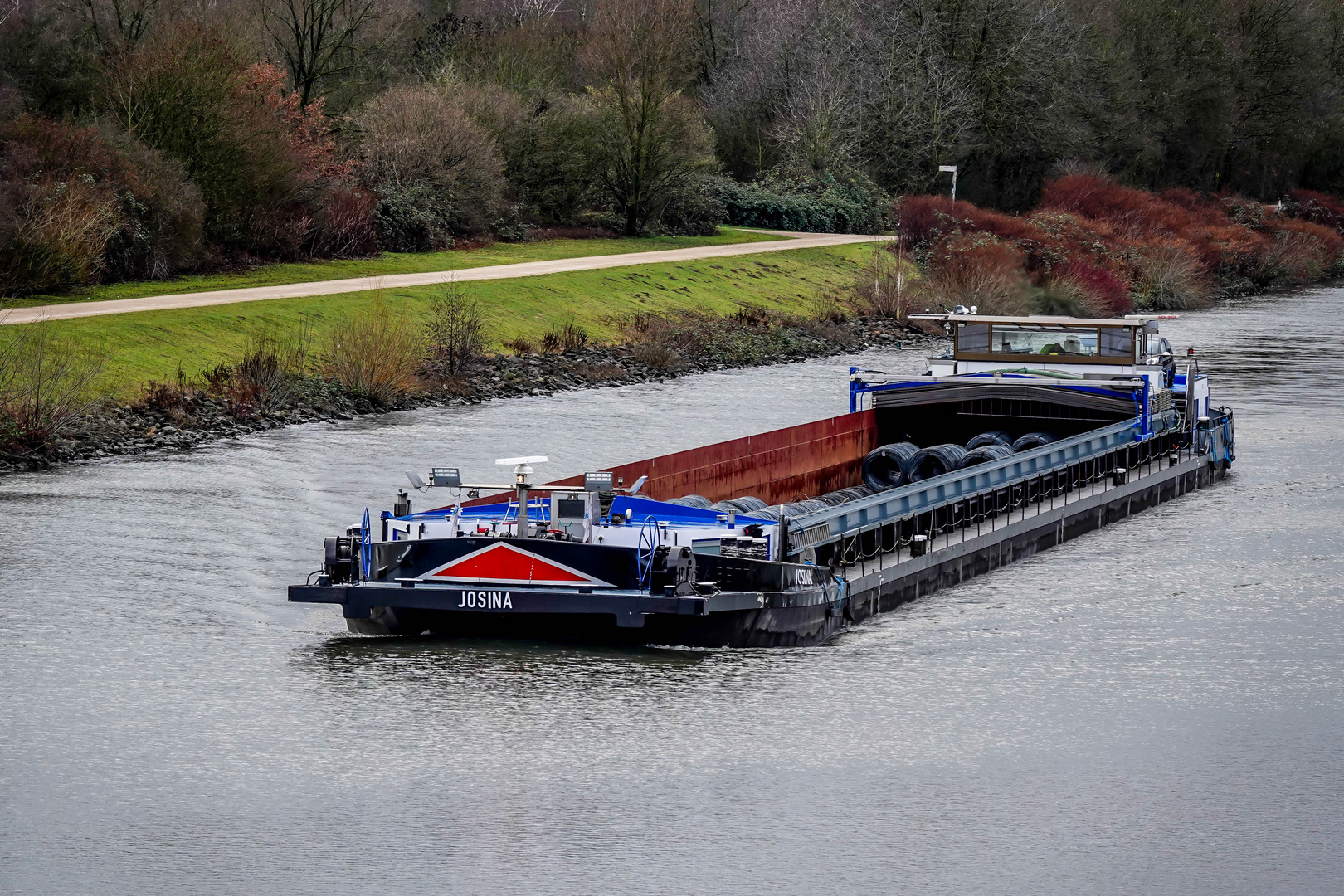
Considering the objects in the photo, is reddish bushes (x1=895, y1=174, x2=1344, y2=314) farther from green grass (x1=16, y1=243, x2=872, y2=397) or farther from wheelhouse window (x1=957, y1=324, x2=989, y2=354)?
wheelhouse window (x1=957, y1=324, x2=989, y2=354)

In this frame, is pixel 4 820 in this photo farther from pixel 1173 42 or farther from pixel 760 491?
pixel 1173 42

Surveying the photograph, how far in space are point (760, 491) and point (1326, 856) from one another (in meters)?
10.9

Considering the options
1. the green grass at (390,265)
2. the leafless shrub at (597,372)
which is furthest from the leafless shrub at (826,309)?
the leafless shrub at (597,372)

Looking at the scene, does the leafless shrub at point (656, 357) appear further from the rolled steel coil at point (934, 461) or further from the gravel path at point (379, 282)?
the rolled steel coil at point (934, 461)

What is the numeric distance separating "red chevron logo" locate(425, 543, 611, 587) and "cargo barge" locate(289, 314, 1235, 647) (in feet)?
0.07

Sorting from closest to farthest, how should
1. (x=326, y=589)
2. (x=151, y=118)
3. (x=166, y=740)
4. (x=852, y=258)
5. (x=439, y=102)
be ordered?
(x=166, y=740) < (x=326, y=589) < (x=151, y=118) < (x=439, y=102) < (x=852, y=258)

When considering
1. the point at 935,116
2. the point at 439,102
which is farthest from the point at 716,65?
the point at 439,102

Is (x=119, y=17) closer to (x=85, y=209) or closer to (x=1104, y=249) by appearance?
(x=85, y=209)

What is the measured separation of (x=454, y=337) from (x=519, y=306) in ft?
17.5

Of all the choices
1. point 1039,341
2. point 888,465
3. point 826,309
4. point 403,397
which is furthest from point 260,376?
point 826,309

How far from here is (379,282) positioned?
41.4 metres

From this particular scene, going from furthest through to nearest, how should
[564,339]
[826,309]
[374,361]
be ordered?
[826,309]
[564,339]
[374,361]

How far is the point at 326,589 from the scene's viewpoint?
16016mm

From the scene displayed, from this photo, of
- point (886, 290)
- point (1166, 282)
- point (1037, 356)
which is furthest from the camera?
point (1166, 282)
